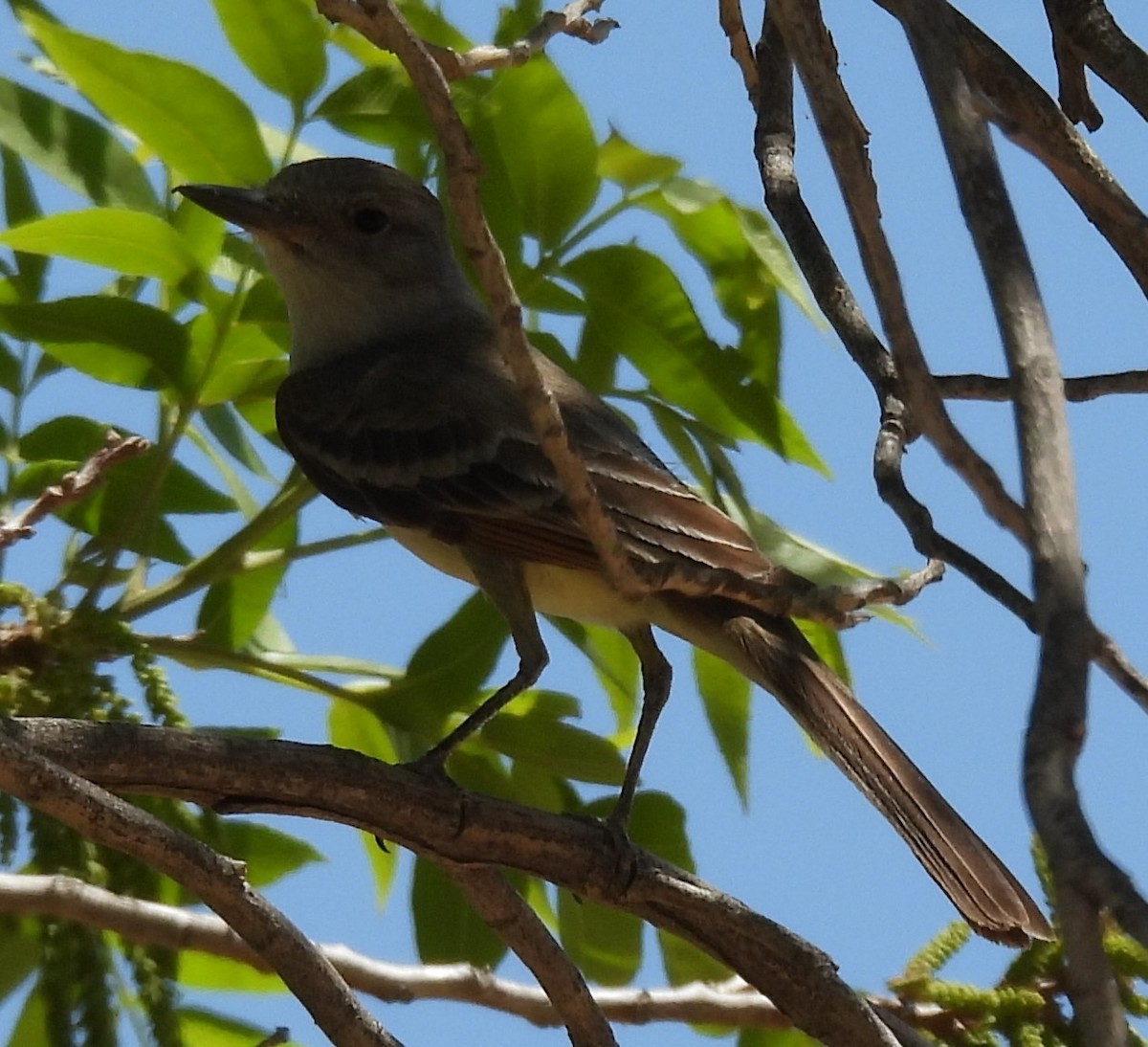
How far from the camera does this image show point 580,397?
161 inches

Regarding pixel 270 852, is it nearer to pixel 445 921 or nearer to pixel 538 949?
pixel 445 921

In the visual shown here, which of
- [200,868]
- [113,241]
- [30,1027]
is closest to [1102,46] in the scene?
[113,241]

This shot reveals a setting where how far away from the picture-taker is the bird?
131 inches

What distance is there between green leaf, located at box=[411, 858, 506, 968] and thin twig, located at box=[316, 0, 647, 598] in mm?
1164

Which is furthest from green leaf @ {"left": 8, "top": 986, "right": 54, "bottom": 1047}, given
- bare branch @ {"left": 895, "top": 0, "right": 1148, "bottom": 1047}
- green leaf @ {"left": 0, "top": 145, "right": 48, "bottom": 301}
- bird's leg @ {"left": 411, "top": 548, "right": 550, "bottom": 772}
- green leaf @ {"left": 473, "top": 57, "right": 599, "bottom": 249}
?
bare branch @ {"left": 895, "top": 0, "right": 1148, "bottom": 1047}

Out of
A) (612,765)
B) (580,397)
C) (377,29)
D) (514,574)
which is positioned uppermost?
(580,397)

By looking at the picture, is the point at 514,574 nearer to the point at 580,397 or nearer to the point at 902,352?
the point at 580,397

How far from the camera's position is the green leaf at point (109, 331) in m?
3.18

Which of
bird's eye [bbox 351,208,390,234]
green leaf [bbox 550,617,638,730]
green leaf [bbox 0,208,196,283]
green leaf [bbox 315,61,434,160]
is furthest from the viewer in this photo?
bird's eye [bbox 351,208,390,234]

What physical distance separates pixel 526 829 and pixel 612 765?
42 centimetres

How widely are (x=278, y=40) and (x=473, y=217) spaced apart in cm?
145

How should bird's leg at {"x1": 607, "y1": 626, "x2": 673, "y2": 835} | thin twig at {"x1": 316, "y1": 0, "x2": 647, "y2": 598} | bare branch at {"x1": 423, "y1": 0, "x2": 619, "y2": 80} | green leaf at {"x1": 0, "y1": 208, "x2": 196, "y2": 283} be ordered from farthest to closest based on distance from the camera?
bird's leg at {"x1": 607, "y1": 626, "x2": 673, "y2": 835} < green leaf at {"x1": 0, "y1": 208, "x2": 196, "y2": 283} < bare branch at {"x1": 423, "y1": 0, "x2": 619, "y2": 80} < thin twig at {"x1": 316, "y1": 0, "x2": 647, "y2": 598}

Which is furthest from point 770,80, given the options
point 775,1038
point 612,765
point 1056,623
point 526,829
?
point 1056,623

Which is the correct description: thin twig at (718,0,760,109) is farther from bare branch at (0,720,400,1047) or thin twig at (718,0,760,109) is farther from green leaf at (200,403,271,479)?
bare branch at (0,720,400,1047)
